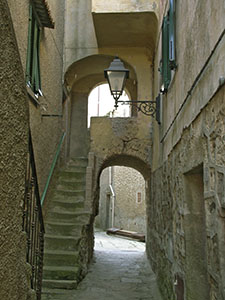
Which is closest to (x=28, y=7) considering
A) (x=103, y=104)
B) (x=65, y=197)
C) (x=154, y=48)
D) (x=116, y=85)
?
(x=116, y=85)

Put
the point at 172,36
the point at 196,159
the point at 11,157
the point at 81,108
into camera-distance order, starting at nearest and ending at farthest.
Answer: the point at 11,157 → the point at 196,159 → the point at 172,36 → the point at 81,108

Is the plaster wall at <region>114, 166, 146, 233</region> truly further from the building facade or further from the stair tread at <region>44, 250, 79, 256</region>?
the stair tread at <region>44, 250, 79, 256</region>

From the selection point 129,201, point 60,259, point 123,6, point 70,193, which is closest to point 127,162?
point 70,193

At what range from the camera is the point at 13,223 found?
1959 millimetres

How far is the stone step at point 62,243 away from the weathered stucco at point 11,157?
408cm

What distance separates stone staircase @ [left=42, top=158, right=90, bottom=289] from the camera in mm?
5633

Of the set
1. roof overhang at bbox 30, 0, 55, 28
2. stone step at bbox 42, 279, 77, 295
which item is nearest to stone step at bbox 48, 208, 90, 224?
stone step at bbox 42, 279, 77, 295

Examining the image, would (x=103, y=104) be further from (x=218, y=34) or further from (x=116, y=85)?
(x=218, y=34)

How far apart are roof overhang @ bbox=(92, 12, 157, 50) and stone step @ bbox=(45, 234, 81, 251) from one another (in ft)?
15.8

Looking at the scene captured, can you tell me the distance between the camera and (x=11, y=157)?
191cm

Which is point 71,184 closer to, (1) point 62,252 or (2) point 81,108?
(1) point 62,252

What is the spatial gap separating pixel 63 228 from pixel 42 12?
4.15 metres

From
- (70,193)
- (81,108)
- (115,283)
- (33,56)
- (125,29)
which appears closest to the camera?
(33,56)

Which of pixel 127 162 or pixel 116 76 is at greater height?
pixel 116 76
